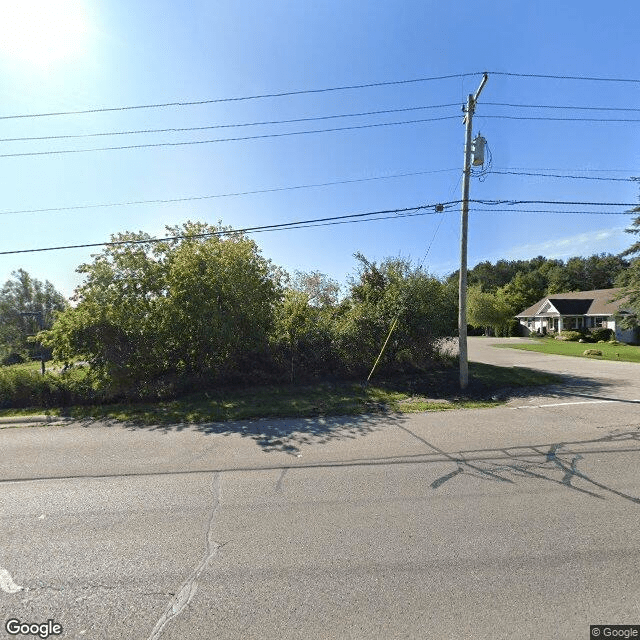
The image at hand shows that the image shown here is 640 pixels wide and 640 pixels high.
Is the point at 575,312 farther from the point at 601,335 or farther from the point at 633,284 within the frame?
the point at 633,284

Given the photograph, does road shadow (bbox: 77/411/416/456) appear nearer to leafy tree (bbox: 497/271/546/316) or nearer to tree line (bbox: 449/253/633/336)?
tree line (bbox: 449/253/633/336)

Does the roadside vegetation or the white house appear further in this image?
the white house

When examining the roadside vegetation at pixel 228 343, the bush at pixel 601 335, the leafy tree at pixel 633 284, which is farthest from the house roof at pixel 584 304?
the roadside vegetation at pixel 228 343

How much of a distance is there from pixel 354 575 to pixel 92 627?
175 centimetres

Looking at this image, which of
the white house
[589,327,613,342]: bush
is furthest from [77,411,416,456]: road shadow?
the white house

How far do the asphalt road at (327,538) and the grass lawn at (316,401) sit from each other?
223 cm

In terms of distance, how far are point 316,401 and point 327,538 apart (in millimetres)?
6214

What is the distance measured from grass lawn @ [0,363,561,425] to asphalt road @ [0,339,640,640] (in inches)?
88.0

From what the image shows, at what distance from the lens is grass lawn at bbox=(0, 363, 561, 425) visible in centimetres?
839

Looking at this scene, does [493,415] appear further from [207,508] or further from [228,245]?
[228,245]

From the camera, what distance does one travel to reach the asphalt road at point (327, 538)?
91.4 inches

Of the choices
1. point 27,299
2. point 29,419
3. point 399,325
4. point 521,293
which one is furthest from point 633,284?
point 27,299

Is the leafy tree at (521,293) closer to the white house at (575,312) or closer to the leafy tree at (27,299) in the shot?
the white house at (575,312)

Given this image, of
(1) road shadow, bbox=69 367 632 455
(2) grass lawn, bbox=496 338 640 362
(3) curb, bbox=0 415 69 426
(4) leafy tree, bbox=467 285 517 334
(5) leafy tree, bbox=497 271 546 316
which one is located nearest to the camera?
(1) road shadow, bbox=69 367 632 455
